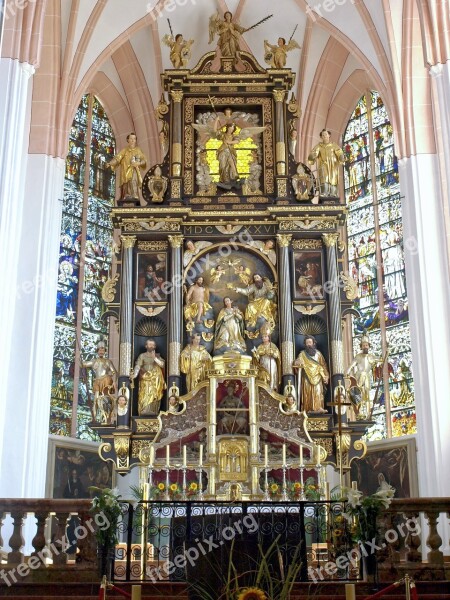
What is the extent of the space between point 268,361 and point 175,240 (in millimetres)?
2926

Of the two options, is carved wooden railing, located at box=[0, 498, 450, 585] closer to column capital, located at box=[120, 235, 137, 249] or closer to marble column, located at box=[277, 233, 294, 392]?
marble column, located at box=[277, 233, 294, 392]

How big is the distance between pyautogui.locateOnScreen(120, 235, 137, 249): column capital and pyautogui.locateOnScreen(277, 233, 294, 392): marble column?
9.01ft

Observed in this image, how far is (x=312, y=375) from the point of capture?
16.0 metres

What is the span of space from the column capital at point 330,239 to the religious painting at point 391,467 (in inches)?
171

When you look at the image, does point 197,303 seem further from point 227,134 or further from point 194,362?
point 227,134

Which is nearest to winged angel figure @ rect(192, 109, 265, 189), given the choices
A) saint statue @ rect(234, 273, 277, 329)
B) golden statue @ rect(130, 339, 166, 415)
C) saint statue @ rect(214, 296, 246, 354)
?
saint statue @ rect(234, 273, 277, 329)

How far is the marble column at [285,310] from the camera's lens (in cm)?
1614

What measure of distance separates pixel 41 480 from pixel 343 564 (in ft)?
23.7

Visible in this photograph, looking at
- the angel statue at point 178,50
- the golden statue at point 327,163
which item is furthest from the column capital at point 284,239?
the angel statue at point 178,50

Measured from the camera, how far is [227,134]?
17.7 meters

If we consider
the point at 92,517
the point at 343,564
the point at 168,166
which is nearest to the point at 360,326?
the point at 168,166

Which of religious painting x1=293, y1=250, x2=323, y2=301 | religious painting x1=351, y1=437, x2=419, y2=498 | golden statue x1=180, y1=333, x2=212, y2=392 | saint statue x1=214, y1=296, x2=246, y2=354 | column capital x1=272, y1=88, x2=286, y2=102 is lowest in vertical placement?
religious painting x1=351, y1=437, x2=419, y2=498

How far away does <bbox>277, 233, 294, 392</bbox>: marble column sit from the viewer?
16141 millimetres

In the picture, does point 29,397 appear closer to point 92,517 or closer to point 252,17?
point 92,517
